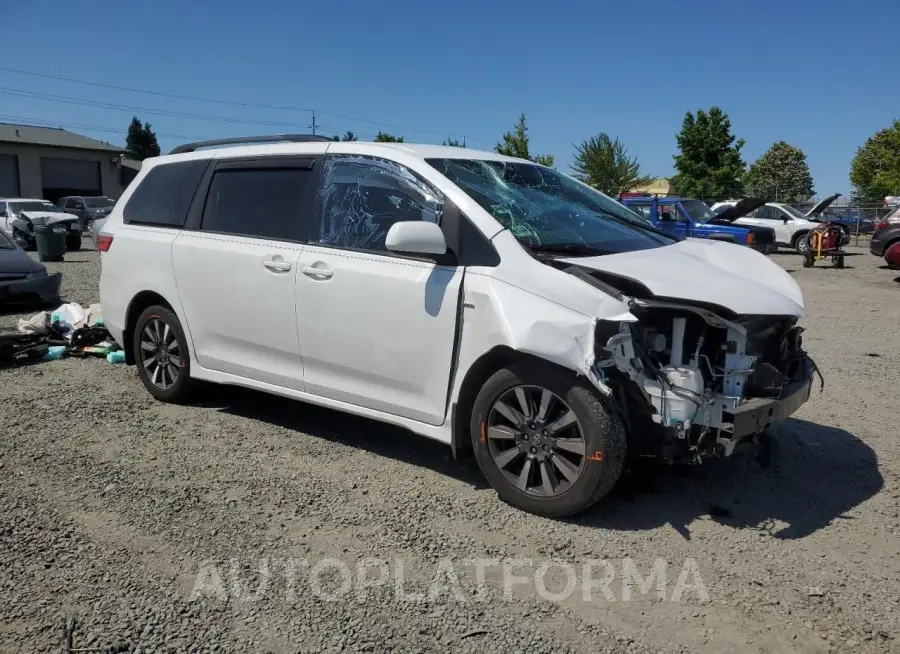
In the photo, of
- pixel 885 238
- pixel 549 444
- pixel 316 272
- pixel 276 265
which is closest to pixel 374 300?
pixel 316 272

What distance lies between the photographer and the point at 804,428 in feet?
17.9

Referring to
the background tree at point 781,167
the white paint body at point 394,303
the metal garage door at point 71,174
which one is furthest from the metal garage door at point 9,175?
the background tree at point 781,167

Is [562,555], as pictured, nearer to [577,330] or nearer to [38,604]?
[577,330]

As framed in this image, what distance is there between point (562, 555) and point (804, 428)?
8.92 ft

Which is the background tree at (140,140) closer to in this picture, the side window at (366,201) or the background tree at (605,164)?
the background tree at (605,164)

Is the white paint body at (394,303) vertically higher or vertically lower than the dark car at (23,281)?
higher

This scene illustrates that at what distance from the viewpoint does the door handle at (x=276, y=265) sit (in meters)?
4.84

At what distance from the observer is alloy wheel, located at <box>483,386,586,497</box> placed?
3.83 meters

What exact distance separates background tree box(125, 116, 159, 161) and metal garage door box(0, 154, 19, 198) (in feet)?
121

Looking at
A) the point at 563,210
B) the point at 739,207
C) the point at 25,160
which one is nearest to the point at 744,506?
the point at 563,210

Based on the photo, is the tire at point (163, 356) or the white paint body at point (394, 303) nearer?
the white paint body at point (394, 303)

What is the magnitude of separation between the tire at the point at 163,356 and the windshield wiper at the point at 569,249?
2.92 metres

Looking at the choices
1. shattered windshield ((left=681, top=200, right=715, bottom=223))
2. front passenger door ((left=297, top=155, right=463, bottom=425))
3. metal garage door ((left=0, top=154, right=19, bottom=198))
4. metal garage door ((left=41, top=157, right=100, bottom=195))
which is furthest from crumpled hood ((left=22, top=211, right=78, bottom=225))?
metal garage door ((left=41, top=157, right=100, bottom=195))

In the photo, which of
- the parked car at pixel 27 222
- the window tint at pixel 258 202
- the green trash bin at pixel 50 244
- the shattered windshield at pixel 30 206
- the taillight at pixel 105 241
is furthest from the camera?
the shattered windshield at pixel 30 206
